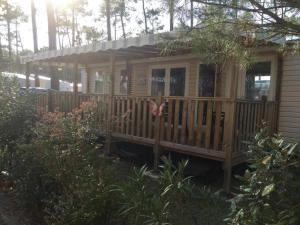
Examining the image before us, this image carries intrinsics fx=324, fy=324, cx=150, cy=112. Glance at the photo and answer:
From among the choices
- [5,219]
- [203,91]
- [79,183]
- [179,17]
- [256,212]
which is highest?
[179,17]

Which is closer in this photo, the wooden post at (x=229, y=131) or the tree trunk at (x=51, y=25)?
the wooden post at (x=229, y=131)

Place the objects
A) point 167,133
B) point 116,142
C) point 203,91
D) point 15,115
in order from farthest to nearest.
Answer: point 203,91 < point 116,142 < point 167,133 < point 15,115

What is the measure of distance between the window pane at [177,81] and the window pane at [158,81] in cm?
35

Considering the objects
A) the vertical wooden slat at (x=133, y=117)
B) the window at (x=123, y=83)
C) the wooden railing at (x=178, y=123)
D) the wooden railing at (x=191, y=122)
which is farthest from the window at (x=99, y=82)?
the vertical wooden slat at (x=133, y=117)

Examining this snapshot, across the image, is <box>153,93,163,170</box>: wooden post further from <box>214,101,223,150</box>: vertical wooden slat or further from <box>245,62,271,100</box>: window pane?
<box>245,62,271,100</box>: window pane

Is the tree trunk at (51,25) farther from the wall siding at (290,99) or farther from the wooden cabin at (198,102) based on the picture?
the wall siding at (290,99)

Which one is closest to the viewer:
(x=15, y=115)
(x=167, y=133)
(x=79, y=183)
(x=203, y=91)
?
(x=79, y=183)

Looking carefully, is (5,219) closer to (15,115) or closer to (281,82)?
(15,115)

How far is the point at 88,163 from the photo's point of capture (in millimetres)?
3938

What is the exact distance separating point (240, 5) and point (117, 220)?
8.44ft

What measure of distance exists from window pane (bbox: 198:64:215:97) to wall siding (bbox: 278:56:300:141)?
7.19 ft

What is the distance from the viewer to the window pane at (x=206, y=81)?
9164 mm

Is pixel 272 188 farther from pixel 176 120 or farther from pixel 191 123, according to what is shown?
pixel 176 120

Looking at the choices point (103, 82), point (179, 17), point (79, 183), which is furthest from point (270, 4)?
point (103, 82)
